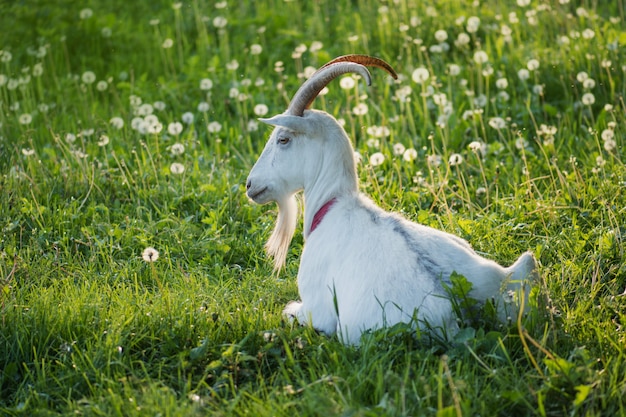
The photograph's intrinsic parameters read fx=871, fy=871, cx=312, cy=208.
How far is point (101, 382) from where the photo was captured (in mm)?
3666

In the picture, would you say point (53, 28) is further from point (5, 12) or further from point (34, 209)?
point (34, 209)

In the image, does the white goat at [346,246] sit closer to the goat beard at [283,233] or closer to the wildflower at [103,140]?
the goat beard at [283,233]

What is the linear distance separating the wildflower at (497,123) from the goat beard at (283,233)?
223cm

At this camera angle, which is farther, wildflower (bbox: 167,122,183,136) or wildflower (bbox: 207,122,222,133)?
wildflower (bbox: 207,122,222,133)

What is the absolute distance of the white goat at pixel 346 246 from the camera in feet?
12.3

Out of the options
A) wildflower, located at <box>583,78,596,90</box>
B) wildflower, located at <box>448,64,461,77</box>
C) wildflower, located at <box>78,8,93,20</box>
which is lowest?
wildflower, located at <box>583,78,596,90</box>

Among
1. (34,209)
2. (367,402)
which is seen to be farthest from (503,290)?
(34,209)

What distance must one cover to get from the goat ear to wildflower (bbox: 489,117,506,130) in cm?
247

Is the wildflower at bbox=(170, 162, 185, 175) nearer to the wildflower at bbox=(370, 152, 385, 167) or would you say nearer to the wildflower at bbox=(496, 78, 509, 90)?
the wildflower at bbox=(370, 152, 385, 167)

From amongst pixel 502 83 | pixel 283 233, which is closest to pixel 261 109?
pixel 502 83

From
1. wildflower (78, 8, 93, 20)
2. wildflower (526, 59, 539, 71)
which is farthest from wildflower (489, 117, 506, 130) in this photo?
wildflower (78, 8, 93, 20)

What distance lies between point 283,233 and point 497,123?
7.82 feet

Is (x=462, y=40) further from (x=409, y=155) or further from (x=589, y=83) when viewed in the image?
(x=409, y=155)

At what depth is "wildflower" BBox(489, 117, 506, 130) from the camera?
6414 mm
